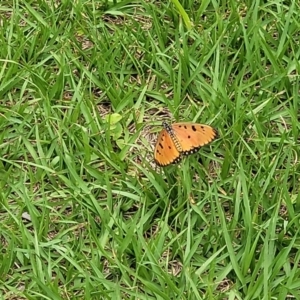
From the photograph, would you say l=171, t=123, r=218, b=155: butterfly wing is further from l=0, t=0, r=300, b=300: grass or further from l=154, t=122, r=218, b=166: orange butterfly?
l=0, t=0, r=300, b=300: grass

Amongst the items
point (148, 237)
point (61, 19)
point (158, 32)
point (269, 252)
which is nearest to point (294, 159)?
point (269, 252)

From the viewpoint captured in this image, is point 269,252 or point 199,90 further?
point 199,90

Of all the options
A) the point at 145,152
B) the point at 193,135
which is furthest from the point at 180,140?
the point at 145,152

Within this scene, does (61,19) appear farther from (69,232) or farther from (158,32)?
(69,232)

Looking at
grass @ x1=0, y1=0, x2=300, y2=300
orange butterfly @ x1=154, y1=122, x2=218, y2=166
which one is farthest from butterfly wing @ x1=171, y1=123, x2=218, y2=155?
grass @ x1=0, y1=0, x2=300, y2=300

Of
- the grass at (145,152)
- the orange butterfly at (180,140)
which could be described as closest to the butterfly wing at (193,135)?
the orange butterfly at (180,140)
